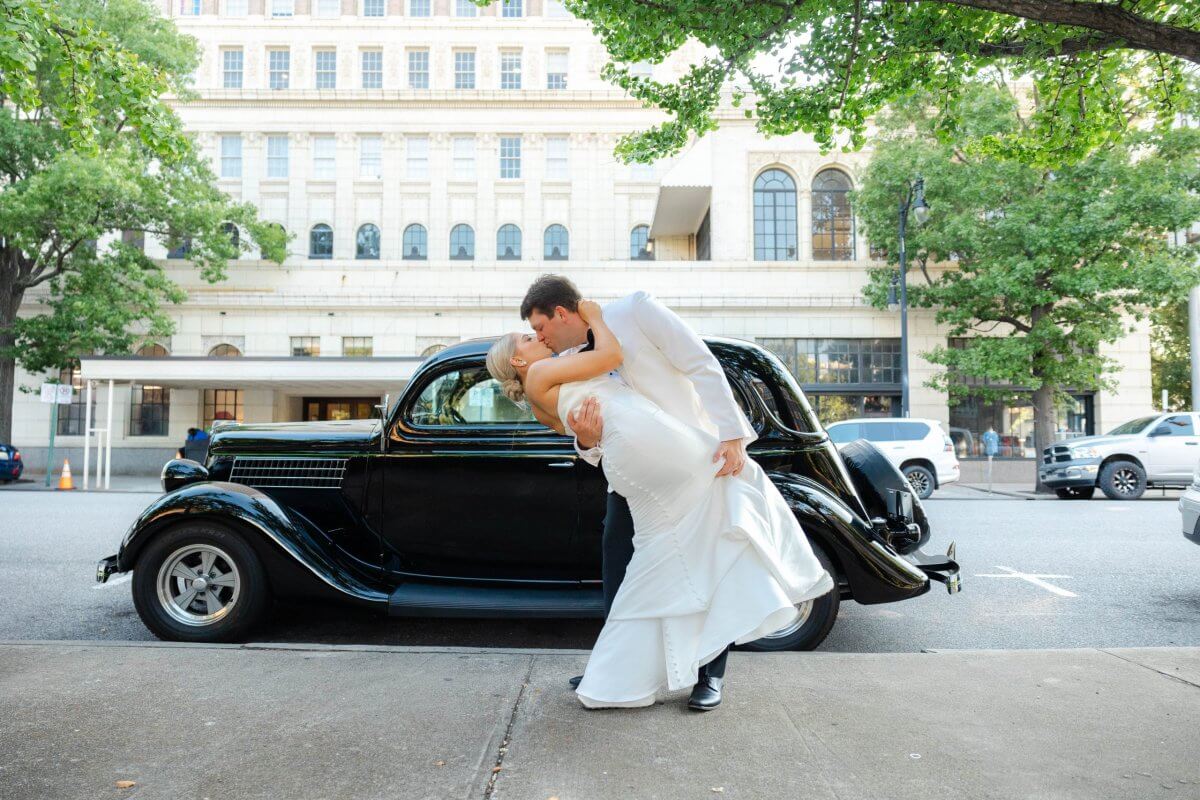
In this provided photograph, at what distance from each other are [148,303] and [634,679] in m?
24.1

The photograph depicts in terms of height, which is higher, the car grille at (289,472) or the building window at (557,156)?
the building window at (557,156)

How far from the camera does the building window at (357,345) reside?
88.3ft

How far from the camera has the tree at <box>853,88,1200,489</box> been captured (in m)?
18.2

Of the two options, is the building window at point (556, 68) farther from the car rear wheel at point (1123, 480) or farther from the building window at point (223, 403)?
the car rear wheel at point (1123, 480)

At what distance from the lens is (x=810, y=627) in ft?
14.1

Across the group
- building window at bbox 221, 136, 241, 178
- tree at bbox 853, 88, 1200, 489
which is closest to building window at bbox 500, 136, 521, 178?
building window at bbox 221, 136, 241, 178

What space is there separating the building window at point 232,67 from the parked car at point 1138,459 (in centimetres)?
3157

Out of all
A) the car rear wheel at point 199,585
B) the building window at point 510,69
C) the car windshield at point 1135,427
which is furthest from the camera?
the building window at point 510,69

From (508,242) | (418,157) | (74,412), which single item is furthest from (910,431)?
(74,412)

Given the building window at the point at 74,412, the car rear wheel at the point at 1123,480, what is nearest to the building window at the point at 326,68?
the building window at the point at 74,412

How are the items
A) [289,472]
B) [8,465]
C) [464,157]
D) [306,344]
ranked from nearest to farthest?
[289,472] < [8,465] < [306,344] < [464,157]

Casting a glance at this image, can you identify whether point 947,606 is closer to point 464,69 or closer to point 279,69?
point 464,69

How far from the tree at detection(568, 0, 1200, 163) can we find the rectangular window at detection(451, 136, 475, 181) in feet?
75.7

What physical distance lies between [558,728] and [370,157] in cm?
2980
